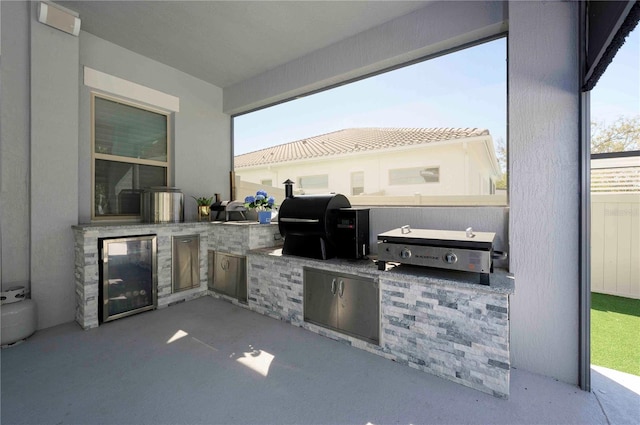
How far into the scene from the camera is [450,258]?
6.77ft

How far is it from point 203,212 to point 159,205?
69cm

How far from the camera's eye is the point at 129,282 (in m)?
3.35

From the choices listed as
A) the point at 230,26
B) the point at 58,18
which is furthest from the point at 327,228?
the point at 58,18

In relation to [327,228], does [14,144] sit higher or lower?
higher

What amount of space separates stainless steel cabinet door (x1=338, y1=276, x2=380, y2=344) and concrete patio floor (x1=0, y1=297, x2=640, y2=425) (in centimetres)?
18

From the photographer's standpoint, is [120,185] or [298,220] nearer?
[298,220]

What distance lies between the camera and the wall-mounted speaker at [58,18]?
2.91 metres

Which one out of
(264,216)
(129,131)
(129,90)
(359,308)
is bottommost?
(359,308)

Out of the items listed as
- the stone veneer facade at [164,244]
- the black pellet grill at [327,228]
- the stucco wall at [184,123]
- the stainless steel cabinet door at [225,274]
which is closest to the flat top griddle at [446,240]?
the black pellet grill at [327,228]

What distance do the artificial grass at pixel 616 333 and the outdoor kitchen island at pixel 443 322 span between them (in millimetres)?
1136

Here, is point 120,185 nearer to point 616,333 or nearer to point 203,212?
point 203,212

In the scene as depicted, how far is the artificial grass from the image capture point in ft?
7.52

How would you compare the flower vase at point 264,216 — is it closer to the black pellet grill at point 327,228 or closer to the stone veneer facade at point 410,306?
the stone veneer facade at point 410,306

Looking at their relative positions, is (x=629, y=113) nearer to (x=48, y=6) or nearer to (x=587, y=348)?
(x=587, y=348)
